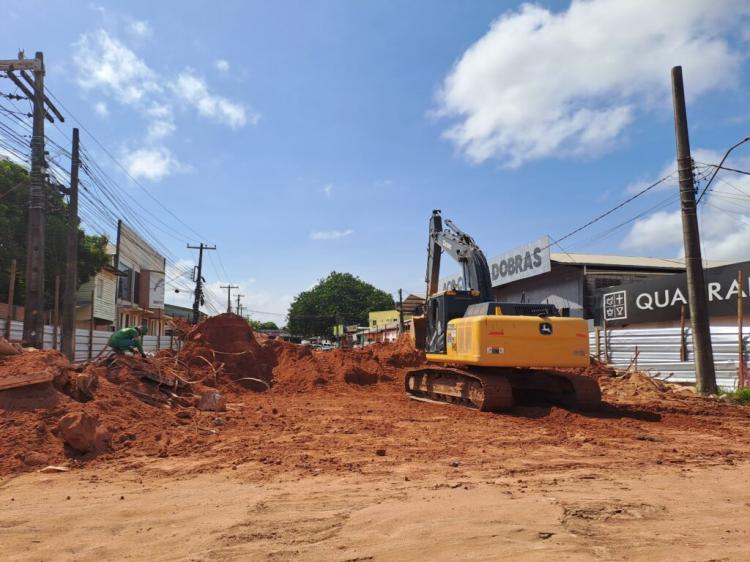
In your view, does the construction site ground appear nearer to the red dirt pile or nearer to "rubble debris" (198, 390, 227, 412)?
the red dirt pile

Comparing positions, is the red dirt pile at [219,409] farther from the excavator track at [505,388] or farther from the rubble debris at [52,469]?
the excavator track at [505,388]

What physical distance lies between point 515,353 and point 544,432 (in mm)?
2023

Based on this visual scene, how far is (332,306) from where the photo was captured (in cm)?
7356

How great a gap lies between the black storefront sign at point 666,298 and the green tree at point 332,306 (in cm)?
5176

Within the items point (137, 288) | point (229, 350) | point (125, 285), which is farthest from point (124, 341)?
point (137, 288)

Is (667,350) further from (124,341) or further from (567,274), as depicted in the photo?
(124,341)

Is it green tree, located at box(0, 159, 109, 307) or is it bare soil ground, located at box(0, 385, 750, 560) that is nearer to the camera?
bare soil ground, located at box(0, 385, 750, 560)

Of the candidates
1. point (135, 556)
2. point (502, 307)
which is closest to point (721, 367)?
point (502, 307)

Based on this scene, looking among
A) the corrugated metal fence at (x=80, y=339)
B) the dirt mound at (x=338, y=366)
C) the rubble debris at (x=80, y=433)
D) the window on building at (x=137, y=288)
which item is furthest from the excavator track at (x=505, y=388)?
the window on building at (x=137, y=288)

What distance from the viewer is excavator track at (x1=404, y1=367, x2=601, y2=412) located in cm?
1111

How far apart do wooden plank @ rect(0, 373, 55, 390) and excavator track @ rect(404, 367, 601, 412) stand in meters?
7.43

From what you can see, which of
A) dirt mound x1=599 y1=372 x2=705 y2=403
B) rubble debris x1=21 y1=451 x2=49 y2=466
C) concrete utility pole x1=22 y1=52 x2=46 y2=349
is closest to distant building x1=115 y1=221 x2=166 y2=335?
concrete utility pole x1=22 y1=52 x2=46 y2=349

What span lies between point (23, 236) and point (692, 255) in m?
23.9

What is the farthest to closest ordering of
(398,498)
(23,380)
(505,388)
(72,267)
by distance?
(72,267) < (505,388) < (23,380) < (398,498)
